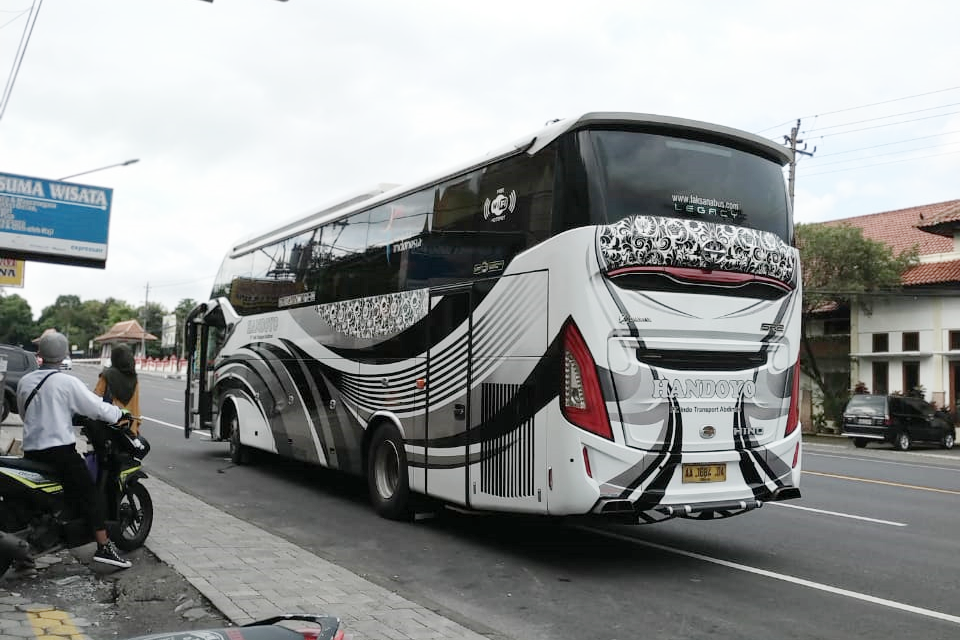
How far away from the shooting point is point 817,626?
602 cm

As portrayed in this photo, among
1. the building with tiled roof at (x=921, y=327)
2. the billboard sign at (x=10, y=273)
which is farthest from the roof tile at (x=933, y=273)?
the billboard sign at (x=10, y=273)

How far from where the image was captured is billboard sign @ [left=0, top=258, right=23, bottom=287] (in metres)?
24.3

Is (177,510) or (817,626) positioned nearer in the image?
(817,626)

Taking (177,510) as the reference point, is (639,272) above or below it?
above

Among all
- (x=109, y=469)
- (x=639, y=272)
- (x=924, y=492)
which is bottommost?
(x=924, y=492)

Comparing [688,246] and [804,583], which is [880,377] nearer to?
[804,583]

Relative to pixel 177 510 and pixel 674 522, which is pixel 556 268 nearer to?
pixel 674 522

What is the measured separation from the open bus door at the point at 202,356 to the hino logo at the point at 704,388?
1059 cm

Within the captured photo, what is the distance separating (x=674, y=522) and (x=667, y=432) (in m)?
3.20

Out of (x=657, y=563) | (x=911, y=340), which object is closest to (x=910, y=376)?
(x=911, y=340)

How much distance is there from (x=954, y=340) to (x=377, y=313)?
28111 mm

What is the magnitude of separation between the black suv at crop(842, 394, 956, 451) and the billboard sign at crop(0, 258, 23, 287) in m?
25.3

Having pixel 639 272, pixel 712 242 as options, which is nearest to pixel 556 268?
pixel 639 272

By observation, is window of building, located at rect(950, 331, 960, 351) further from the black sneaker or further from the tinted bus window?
the black sneaker
